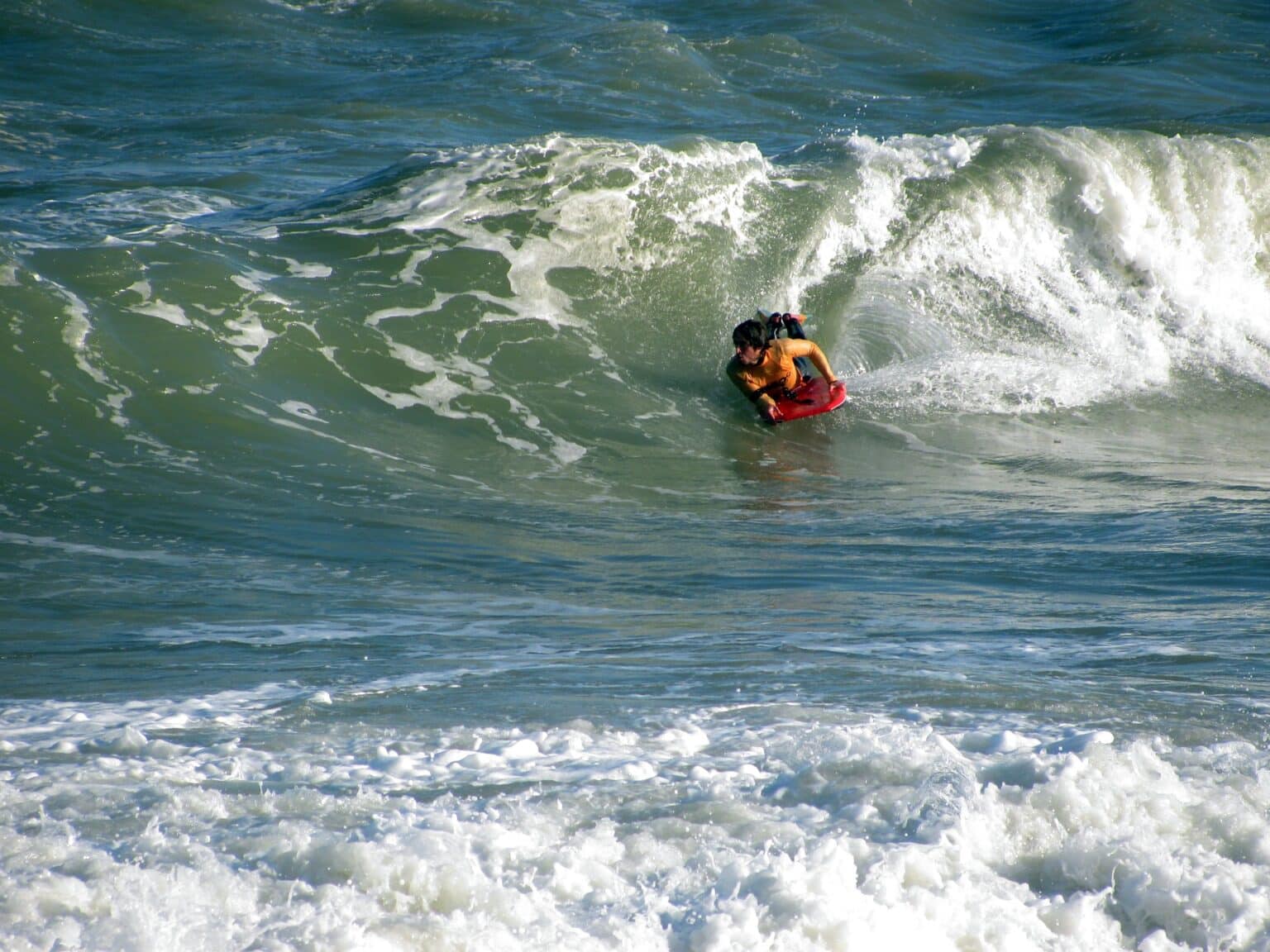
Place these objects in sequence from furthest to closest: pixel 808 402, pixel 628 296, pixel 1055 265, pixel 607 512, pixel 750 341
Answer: pixel 1055 265 < pixel 628 296 < pixel 808 402 < pixel 750 341 < pixel 607 512

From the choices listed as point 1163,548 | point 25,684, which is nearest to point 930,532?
point 1163,548

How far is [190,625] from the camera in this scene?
4492 mm

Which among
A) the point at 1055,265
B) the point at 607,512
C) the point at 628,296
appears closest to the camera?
the point at 607,512

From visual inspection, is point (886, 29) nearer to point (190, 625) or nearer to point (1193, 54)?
point (1193, 54)

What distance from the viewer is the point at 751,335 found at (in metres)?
9.26

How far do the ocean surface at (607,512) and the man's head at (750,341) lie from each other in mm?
Result: 569

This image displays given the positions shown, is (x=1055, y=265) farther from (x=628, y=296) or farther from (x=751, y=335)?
(x=751, y=335)

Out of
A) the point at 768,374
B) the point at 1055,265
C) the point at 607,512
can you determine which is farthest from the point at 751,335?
the point at 1055,265

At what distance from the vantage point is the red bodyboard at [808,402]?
930cm

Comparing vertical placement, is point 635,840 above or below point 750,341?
below

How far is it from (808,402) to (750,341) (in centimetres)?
62

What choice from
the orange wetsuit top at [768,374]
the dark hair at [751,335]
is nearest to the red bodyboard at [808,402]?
the orange wetsuit top at [768,374]

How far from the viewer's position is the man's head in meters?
9.20

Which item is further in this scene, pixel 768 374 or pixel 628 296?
pixel 628 296
